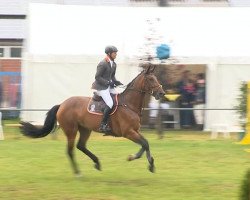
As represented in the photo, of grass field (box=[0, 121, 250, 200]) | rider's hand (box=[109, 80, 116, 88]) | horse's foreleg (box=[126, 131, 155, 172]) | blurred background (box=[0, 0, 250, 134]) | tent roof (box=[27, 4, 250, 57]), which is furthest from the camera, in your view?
tent roof (box=[27, 4, 250, 57])

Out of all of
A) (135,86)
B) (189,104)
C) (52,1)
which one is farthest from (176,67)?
(52,1)

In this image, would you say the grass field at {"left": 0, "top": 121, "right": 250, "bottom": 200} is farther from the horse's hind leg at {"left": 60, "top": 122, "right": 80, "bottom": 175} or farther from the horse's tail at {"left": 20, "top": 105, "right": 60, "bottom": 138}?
the horse's tail at {"left": 20, "top": 105, "right": 60, "bottom": 138}

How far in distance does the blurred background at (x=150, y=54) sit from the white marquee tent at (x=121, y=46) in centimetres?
3

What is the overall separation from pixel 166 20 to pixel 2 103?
25.4ft

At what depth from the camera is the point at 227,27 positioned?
23.6 metres

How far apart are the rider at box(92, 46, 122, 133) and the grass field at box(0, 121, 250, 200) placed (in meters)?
1.08

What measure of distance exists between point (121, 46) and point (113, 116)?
434 inches

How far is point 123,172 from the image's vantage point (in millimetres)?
12906

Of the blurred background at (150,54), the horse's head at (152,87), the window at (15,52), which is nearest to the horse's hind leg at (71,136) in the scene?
the horse's head at (152,87)

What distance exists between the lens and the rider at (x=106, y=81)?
12.5 meters

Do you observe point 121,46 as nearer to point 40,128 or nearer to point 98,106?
point 40,128

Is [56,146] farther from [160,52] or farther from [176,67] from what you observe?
[176,67]

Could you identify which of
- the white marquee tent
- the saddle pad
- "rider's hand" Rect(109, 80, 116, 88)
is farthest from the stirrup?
the white marquee tent

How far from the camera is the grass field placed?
10.4 metres
